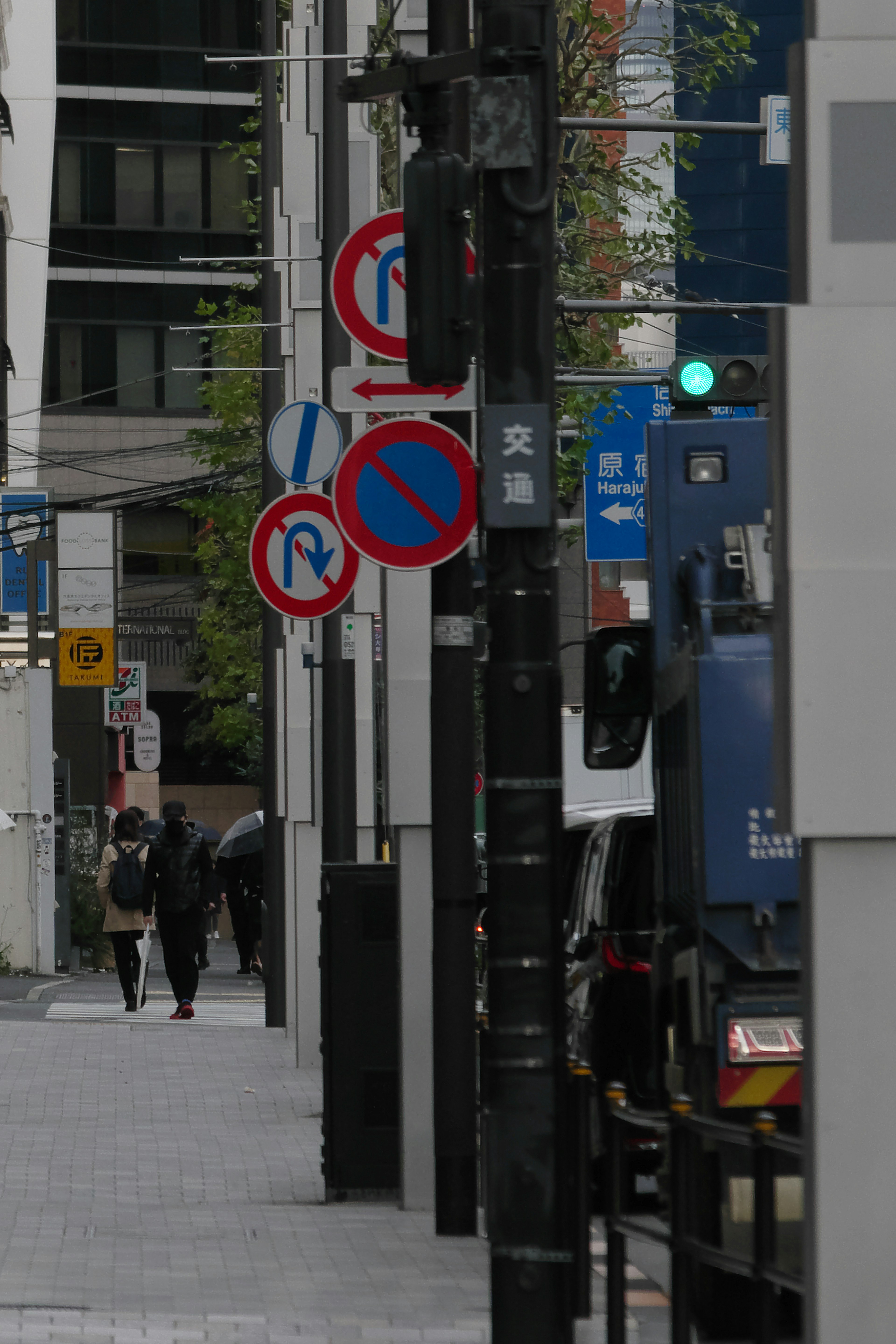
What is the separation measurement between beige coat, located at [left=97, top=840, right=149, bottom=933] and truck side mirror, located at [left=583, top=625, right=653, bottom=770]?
11.9 meters

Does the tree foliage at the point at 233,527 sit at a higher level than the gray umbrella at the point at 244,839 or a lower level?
higher

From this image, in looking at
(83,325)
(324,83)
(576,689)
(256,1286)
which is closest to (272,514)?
(324,83)

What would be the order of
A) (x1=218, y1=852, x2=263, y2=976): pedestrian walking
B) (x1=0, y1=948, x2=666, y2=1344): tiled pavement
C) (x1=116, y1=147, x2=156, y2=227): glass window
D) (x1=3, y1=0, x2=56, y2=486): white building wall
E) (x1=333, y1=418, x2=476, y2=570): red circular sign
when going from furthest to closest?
(x1=116, y1=147, x2=156, y2=227): glass window → (x1=3, y1=0, x2=56, y2=486): white building wall → (x1=218, y1=852, x2=263, y2=976): pedestrian walking → (x1=333, y1=418, x2=476, y2=570): red circular sign → (x1=0, y1=948, x2=666, y2=1344): tiled pavement

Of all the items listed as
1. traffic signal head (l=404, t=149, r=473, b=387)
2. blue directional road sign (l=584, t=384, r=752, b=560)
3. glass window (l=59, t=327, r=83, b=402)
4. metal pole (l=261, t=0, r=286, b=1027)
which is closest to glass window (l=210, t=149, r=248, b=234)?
glass window (l=59, t=327, r=83, b=402)

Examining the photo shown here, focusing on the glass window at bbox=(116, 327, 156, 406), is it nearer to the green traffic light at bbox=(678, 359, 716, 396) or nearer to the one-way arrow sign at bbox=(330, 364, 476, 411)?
the green traffic light at bbox=(678, 359, 716, 396)

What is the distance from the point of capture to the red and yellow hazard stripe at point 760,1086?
7.73 m

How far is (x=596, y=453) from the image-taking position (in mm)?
23500

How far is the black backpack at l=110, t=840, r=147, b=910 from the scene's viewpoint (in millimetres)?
20625

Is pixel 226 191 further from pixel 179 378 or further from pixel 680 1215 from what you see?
pixel 680 1215

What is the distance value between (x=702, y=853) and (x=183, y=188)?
185 ft

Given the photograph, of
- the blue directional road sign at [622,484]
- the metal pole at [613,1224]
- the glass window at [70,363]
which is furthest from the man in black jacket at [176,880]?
the glass window at [70,363]

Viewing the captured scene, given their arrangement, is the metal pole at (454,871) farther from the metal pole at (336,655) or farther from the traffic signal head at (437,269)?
the metal pole at (336,655)

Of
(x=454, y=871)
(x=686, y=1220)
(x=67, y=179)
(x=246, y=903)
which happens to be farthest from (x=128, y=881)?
(x=67, y=179)

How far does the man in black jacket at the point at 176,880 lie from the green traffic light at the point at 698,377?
6.05 m
